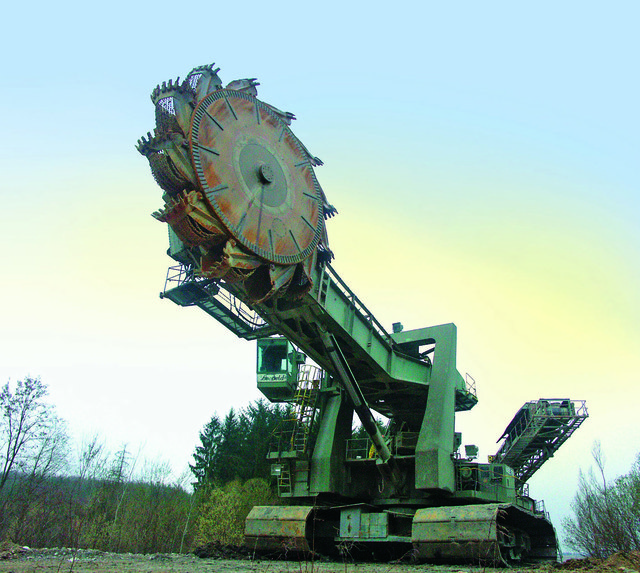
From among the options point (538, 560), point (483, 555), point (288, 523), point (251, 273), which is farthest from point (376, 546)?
point (251, 273)

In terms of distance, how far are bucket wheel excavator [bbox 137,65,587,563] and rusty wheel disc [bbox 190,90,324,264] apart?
32 millimetres

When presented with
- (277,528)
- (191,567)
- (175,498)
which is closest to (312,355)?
(277,528)

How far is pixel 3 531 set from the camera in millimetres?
18984

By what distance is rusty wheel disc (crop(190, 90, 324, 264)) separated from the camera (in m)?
10.9

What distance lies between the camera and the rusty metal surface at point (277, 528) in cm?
1406

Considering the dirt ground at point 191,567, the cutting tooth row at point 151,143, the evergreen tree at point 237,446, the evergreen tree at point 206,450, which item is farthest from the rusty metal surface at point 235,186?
the evergreen tree at point 206,450

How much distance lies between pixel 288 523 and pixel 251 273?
23.1 ft

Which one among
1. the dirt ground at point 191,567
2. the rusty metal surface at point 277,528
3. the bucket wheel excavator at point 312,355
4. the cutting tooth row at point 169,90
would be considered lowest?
the dirt ground at point 191,567

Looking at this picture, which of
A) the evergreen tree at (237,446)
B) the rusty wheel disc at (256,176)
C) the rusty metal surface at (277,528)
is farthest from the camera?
the evergreen tree at (237,446)

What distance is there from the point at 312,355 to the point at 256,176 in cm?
500

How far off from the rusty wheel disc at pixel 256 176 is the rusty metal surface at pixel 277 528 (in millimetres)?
6828

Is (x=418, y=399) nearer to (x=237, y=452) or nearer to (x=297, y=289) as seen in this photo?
(x=297, y=289)

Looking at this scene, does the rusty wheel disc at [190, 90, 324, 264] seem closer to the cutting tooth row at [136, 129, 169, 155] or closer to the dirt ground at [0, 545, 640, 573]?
the cutting tooth row at [136, 129, 169, 155]

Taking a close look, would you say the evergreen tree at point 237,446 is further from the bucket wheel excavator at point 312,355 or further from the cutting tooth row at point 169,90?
the cutting tooth row at point 169,90
